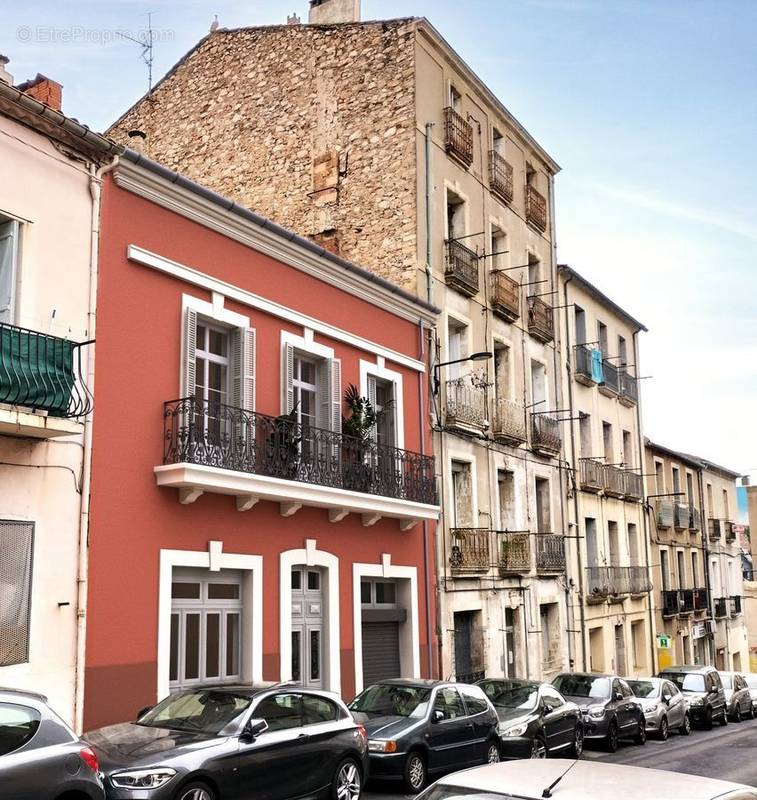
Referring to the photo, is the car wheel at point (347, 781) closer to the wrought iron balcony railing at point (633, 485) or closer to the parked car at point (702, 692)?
the parked car at point (702, 692)

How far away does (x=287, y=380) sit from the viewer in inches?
656

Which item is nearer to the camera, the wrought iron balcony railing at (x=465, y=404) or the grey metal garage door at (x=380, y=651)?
the grey metal garage door at (x=380, y=651)

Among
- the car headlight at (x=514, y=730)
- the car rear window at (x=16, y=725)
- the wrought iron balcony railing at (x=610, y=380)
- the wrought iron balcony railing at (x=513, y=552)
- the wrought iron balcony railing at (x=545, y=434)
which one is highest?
the wrought iron balcony railing at (x=610, y=380)

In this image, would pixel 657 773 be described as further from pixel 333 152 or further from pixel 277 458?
pixel 333 152

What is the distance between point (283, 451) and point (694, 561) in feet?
97.0

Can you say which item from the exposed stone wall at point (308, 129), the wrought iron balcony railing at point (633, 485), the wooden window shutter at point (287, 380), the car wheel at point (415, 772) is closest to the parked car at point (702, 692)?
the wrought iron balcony railing at point (633, 485)

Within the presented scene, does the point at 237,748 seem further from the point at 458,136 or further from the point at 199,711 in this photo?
the point at 458,136

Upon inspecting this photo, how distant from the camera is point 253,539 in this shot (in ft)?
51.1

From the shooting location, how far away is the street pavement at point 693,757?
14483 mm

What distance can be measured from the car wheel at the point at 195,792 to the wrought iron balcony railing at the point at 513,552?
14.7 meters

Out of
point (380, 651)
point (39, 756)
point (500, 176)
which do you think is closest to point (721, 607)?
point (500, 176)

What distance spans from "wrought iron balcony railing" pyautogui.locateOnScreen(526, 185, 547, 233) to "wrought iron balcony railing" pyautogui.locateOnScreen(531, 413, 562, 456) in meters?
5.87

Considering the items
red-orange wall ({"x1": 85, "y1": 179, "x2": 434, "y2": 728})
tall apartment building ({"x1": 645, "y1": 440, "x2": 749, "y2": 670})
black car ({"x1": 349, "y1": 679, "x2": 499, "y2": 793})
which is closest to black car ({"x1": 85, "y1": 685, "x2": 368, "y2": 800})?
black car ({"x1": 349, "y1": 679, "x2": 499, "y2": 793})

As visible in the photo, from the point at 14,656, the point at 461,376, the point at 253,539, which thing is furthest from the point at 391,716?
the point at 461,376
